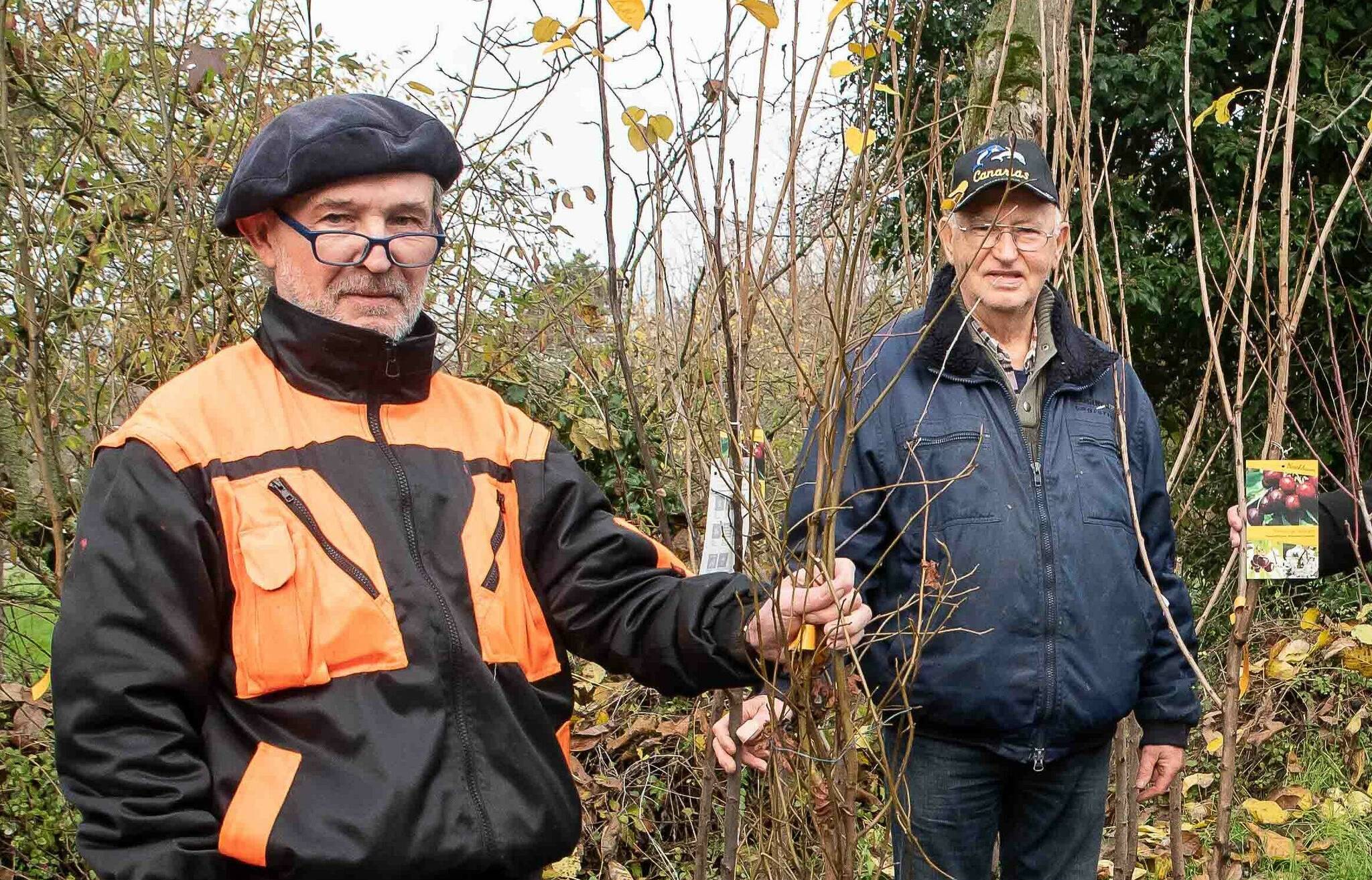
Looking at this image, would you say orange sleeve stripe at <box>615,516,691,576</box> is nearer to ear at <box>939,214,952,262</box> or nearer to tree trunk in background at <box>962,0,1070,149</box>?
ear at <box>939,214,952,262</box>

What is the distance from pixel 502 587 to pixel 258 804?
0.46 m

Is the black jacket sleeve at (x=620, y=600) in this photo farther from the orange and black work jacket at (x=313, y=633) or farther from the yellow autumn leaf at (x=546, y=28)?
the yellow autumn leaf at (x=546, y=28)

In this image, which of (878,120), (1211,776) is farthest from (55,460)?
(1211,776)

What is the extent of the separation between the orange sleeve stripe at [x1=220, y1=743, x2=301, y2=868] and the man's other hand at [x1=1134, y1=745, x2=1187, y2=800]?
6.23 feet

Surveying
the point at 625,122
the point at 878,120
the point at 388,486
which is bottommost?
the point at 388,486

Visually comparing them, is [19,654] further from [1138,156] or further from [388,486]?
[1138,156]

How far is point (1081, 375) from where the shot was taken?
2514 millimetres

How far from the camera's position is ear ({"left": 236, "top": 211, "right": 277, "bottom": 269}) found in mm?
1866

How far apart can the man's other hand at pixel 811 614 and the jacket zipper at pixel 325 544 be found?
0.62 metres

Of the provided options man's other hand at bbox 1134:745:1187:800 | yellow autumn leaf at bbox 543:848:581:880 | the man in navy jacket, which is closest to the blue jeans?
the man in navy jacket

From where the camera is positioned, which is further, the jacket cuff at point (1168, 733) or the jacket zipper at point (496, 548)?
the jacket cuff at point (1168, 733)

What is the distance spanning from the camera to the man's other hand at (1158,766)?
2.58 meters

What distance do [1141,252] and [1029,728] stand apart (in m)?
4.94

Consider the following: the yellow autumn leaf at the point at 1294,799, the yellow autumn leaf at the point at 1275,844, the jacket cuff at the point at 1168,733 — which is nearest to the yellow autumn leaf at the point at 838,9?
the jacket cuff at the point at 1168,733
